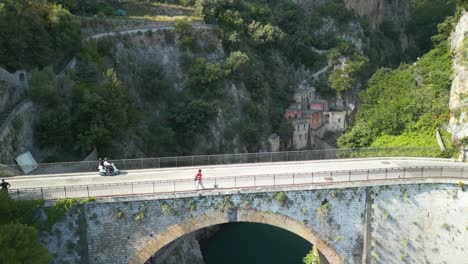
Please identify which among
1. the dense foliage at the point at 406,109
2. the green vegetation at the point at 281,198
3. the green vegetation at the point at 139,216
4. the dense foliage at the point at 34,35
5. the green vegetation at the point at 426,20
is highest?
the green vegetation at the point at 426,20

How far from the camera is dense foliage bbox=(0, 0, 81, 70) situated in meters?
29.0

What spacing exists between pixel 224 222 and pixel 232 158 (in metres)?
6.32

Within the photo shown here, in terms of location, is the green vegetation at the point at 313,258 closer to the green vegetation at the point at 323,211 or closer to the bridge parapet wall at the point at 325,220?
the bridge parapet wall at the point at 325,220

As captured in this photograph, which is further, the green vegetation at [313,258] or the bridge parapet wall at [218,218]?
the green vegetation at [313,258]

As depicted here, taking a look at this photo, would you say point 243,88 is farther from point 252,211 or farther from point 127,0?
point 252,211

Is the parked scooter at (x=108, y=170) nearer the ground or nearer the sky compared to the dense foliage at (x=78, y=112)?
nearer the ground

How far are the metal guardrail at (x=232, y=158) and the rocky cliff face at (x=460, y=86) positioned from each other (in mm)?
2500

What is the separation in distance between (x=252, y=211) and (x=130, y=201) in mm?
6102

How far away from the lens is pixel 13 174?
23.5 meters

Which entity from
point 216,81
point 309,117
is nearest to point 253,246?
point 216,81

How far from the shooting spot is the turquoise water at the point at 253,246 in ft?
110

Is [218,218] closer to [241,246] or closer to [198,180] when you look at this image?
[198,180]

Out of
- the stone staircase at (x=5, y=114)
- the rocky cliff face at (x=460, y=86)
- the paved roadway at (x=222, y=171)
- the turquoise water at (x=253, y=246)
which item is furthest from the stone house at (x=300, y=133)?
the stone staircase at (x=5, y=114)

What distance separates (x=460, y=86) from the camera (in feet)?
112
